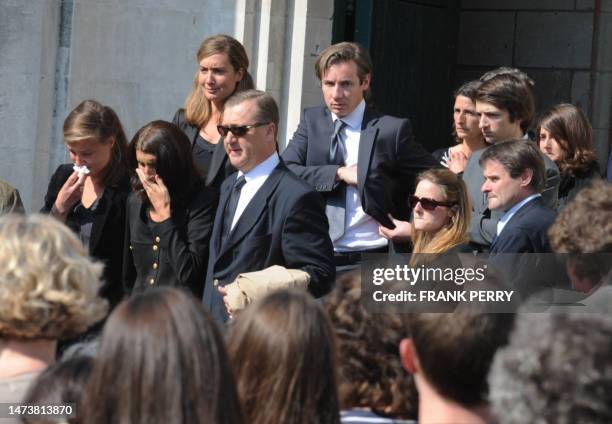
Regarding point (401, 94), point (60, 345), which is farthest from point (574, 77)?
point (60, 345)

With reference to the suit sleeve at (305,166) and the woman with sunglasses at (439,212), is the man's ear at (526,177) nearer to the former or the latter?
the woman with sunglasses at (439,212)

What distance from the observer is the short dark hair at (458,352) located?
8.96 feet

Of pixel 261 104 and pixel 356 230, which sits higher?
pixel 261 104

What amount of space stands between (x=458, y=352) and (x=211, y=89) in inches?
146

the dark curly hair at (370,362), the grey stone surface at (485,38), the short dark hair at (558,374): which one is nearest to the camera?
the short dark hair at (558,374)

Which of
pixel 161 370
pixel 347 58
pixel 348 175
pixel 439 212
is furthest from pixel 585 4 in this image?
pixel 161 370

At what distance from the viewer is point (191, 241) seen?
18.4 feet

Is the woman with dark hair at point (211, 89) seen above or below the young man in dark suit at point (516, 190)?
above

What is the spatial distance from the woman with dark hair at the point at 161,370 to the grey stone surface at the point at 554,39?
6.76m

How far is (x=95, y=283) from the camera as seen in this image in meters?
3.19

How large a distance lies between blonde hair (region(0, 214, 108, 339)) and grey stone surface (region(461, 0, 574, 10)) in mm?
6434

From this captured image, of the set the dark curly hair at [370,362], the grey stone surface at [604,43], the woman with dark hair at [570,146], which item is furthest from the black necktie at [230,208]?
the grey stone surface at [604,43]

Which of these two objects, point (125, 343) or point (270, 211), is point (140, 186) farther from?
point (125, 343)

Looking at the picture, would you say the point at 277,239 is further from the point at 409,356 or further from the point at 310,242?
the point at 409,356
